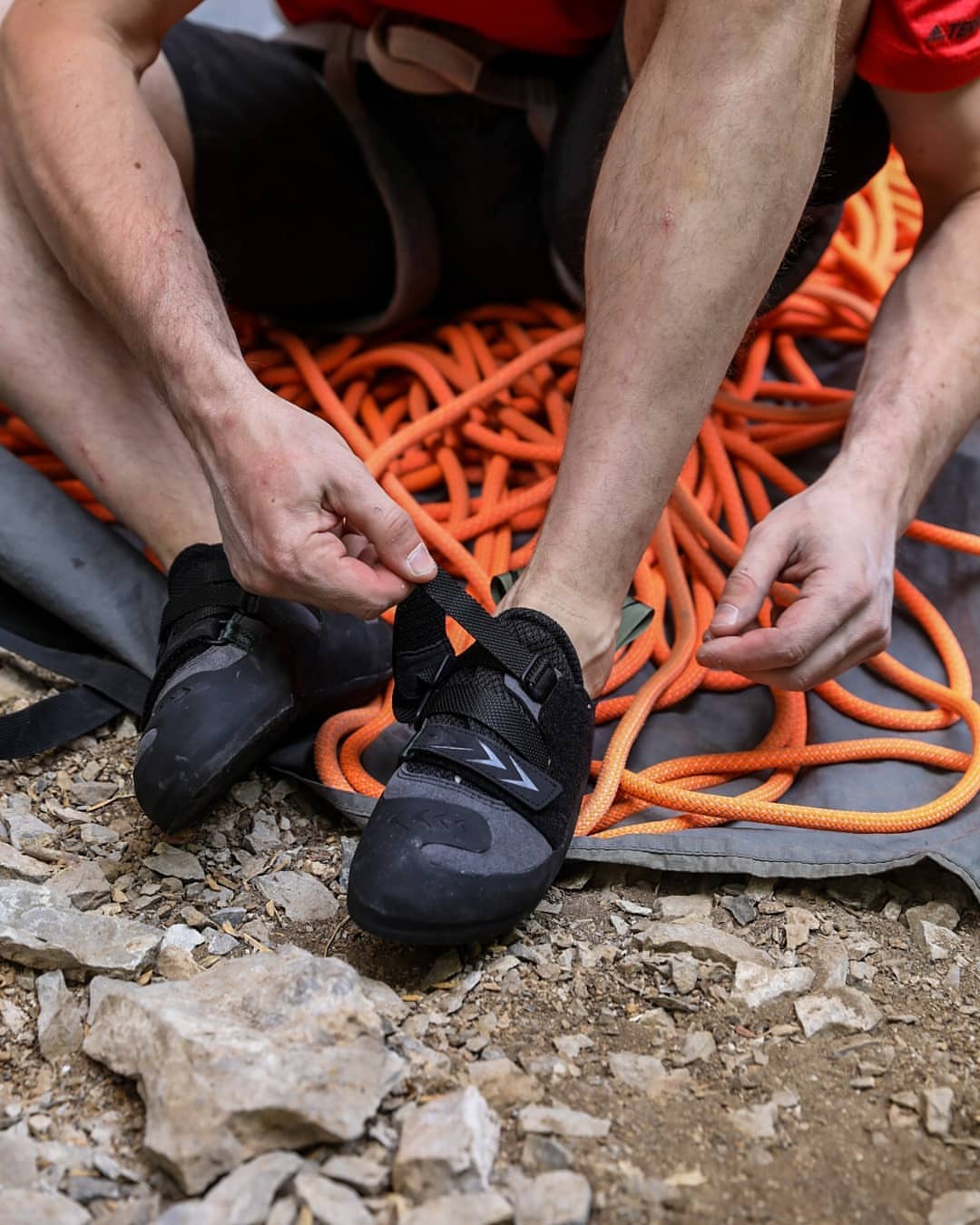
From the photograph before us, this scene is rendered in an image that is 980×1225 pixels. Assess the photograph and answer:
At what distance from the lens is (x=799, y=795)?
983mm

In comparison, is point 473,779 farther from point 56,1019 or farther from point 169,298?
point 169,298

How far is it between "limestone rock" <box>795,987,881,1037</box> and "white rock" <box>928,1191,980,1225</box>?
134 mm

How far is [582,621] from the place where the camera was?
0.88 metres

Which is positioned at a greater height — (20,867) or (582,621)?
(582,621)

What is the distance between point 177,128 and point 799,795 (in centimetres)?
94

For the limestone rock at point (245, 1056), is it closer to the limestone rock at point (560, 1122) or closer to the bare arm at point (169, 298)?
the limestone rock at point (560, 1122)

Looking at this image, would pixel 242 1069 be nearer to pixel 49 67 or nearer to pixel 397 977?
pixel 397 977

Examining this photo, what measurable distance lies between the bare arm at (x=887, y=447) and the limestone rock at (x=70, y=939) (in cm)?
46

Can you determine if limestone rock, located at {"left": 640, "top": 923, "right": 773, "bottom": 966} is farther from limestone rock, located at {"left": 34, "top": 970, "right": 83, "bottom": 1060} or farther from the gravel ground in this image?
limestone rock, located at {"left": 34, "top": 970, "right": 83, "bottom": 1060}

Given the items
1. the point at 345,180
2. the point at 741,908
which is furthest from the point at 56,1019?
the point at 345,180

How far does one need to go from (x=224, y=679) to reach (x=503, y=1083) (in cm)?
38

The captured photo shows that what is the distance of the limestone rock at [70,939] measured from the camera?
0.74 metres

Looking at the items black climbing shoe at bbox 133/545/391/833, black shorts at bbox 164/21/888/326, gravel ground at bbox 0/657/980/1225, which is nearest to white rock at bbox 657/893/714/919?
gravel ground at bbox 0/657/980/1225

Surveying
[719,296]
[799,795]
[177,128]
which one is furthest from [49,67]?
[799,795]
